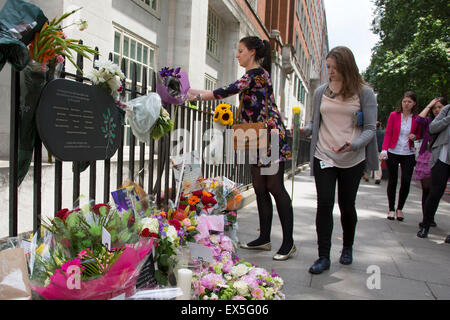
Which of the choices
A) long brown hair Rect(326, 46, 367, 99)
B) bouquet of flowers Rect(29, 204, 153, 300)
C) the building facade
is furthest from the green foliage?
bouquet of flowers Rect(29, 204, 153, 300)

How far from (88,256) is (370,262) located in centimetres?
288

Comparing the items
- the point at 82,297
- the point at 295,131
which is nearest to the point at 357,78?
the point at 295,131

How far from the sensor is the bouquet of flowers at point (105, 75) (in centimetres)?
224

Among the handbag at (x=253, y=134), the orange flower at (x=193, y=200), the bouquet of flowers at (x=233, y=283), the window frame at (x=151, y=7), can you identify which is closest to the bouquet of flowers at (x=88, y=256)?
the bouquet of flowers at (x=233, y=283)

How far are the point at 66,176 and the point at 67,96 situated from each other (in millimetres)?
3069

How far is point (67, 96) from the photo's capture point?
6.72ft

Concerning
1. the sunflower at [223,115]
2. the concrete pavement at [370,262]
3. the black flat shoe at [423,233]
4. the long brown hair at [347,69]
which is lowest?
the concrete pavement at [370,262]

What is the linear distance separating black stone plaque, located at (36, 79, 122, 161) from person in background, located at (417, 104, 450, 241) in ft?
12.7

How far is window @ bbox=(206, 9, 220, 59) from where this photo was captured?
1130 cm

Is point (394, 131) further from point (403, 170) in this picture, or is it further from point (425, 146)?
point (403, 170)

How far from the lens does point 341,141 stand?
3115mm

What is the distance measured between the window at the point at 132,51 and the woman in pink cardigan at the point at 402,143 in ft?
14.8

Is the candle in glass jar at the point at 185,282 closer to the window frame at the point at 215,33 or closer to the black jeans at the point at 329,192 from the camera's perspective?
the black jeans at the point at 329,192

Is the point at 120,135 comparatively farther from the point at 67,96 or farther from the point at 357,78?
the point at 357,78
